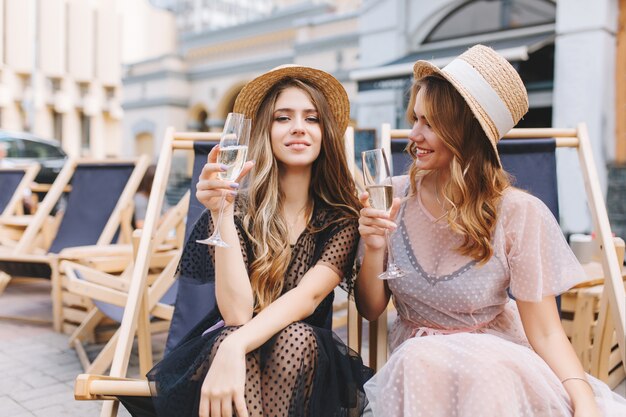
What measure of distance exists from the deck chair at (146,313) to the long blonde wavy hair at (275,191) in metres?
0.33

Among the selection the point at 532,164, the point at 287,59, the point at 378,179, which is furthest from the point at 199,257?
the point at 287,59

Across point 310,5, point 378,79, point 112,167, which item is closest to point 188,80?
point 310,5

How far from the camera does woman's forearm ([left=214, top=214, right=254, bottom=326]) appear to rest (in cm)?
167

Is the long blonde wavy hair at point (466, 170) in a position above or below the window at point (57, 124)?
below

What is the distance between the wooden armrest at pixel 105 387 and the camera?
154 centimetres

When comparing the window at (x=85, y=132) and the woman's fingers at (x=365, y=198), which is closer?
the woman's fingers at (x=365, y=198)

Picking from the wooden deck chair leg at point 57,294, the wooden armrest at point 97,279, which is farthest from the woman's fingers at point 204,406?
the wooden deck chair leg at point 57,294

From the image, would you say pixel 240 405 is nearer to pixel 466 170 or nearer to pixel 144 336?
pixel 466 170

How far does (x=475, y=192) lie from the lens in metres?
1.72

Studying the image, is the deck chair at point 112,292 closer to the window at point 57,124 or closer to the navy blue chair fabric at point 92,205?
the navy blue chair fabric at point 92,205

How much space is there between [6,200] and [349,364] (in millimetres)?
5974

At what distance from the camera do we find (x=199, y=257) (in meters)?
1.94

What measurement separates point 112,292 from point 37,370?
75 centimetres

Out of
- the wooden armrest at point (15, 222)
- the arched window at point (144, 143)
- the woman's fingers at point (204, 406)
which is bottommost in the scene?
the woman's fingers at point (204, 406)
